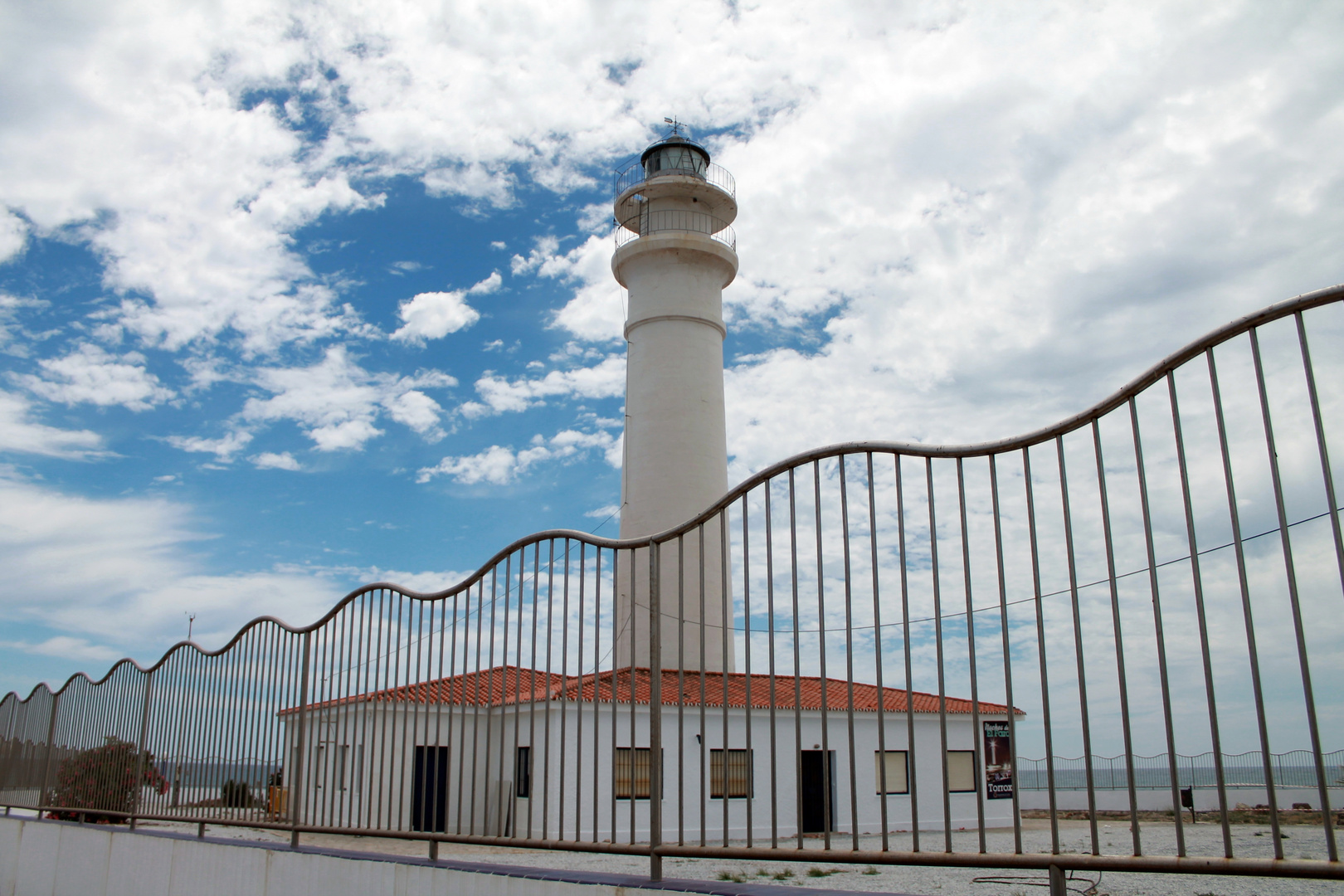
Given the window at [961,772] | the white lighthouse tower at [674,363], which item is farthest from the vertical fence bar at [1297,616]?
the window at [961,772]

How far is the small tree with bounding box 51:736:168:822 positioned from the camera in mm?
9352

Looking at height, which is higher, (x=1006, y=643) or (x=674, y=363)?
(x=674, y=363)

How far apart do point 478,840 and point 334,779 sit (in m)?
1.94

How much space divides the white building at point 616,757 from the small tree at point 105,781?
2.10 meters

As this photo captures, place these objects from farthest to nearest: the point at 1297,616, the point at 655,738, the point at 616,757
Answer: the point at 616,757, the point at 655,738, the point at 1297,616

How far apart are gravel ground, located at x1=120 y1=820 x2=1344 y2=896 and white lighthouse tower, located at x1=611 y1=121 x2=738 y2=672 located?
5792 millimetres

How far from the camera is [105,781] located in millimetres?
10039

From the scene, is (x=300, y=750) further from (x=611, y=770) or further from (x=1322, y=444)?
(x=1322, y=444)

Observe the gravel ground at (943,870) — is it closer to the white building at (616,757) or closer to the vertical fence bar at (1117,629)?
the white building at (616,757)

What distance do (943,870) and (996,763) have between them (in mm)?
10080

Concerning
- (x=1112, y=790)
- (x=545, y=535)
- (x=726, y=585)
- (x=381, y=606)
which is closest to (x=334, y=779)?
(x=381, y=606)

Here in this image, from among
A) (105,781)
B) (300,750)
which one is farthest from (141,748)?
(300,750)

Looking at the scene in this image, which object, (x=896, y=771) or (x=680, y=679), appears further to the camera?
(x=896, y=771)

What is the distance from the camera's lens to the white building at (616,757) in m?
6.77
